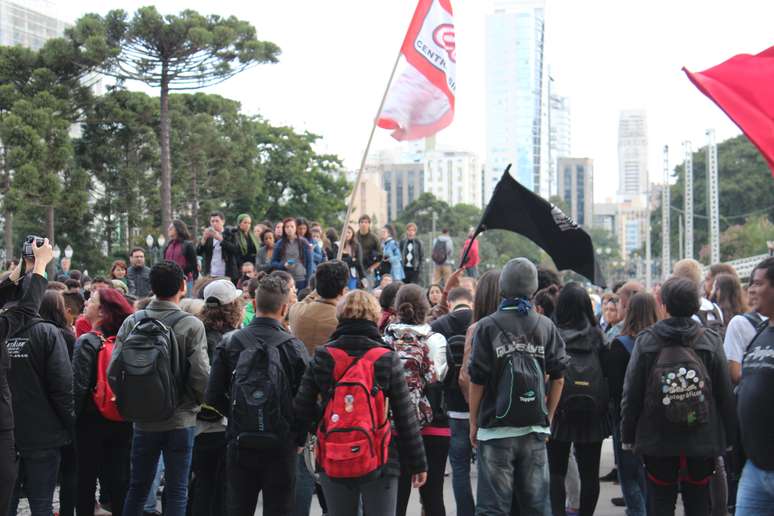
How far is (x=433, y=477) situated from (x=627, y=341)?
153cm

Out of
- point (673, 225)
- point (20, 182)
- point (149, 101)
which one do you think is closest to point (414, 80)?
point (20, 182)

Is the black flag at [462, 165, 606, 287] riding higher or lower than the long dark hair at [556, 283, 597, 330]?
higher

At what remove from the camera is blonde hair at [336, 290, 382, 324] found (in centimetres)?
522

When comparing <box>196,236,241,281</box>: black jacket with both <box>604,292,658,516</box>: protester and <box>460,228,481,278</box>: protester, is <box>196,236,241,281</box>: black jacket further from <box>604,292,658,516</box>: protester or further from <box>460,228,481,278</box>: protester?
<box>604,292,658,516</box>: protester

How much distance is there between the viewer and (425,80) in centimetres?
1173

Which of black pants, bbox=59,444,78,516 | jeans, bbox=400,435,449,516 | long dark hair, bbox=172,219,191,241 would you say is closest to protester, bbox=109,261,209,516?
black pants, bbox=59,444,78,516

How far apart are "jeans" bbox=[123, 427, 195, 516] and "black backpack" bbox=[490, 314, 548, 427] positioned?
1.97 metres

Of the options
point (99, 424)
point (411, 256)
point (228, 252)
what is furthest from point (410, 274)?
point (99, 424)

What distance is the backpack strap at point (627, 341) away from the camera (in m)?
6.45

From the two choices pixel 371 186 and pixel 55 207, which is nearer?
pixel 55 207

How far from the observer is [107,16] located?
3634 cm

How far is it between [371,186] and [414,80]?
11816cm

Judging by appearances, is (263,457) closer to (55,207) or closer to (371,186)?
(55,207)

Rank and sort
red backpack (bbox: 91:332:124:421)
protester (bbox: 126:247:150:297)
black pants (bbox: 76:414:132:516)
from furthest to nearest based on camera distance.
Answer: protester (bbox: 126:247:150:297) < black pants (bbox: 76:414:132:516) < red backpack (bbox: 91:332:124:421)
